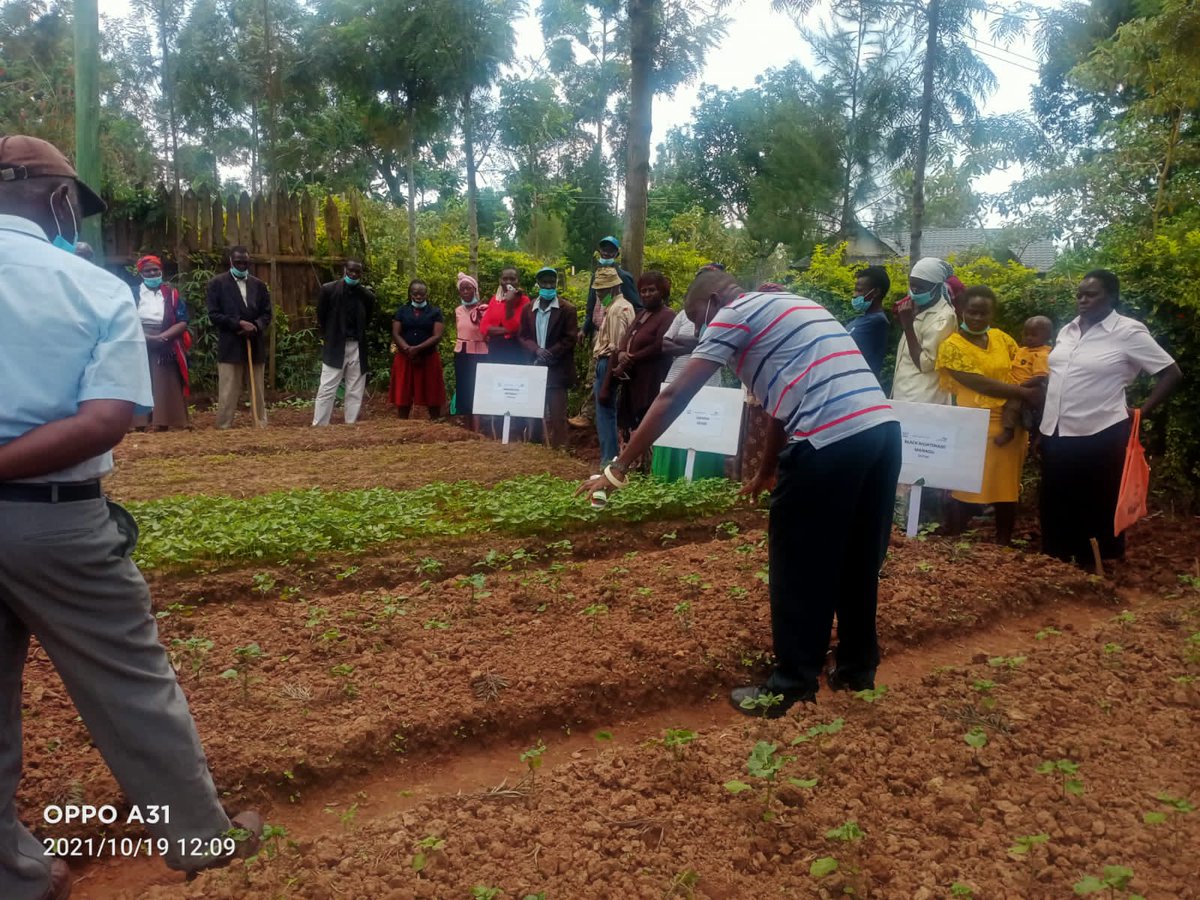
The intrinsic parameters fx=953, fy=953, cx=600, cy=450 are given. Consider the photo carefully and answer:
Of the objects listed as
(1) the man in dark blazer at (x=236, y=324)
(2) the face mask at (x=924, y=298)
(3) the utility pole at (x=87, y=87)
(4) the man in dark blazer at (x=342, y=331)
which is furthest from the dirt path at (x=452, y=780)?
(4) the man in dark blazer at (x=342, y=331)

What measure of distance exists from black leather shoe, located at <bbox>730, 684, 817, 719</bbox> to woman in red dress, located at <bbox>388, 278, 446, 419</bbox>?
27.6 ft

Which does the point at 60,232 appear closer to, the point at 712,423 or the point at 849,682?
the point at 849,682

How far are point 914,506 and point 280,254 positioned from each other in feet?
36.4

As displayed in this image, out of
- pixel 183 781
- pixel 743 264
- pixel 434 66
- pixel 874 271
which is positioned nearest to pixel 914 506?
pixel 874 271

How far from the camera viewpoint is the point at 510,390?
1014 centimetres

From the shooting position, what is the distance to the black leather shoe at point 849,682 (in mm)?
3834

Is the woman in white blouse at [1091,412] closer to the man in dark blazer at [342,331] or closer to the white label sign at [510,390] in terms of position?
the white label sign at [510,390]

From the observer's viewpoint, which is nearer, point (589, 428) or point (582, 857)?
point (582, 857)

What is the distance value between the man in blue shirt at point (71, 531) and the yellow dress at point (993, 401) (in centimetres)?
524

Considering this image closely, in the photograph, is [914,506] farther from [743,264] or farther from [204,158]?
[204,158]

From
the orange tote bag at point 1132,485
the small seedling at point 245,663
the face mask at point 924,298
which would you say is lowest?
the small seedling at point 245,663

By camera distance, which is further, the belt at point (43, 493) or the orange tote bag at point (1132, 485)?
the orange tote bag at point (1132, 485)

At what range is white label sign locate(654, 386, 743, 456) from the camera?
7.68m

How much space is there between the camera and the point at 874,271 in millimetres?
6418
